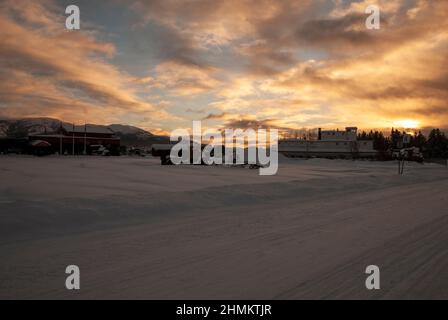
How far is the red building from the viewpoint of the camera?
206 feet

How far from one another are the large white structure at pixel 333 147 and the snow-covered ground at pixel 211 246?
203 feet

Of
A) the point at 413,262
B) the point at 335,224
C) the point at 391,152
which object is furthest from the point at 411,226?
the point at 391,152

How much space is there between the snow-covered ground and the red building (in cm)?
5537

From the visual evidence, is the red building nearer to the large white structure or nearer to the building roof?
the building roof

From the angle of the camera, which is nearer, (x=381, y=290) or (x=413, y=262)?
(x=381, y=290)

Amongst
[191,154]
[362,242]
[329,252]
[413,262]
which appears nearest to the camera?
[413,262]

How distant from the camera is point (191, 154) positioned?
40.3 meters

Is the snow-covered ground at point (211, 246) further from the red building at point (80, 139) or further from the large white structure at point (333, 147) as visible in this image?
the large white structure at point (333, 147)

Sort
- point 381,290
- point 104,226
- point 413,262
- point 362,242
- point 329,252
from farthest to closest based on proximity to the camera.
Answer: point 104,226 < point 362,242 < point 329,252 < point 413,262 < point 381,290

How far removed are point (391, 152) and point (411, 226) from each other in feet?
209

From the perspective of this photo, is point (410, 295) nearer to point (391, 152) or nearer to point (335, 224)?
point (335, 224)

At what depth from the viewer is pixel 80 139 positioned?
67.0 meters

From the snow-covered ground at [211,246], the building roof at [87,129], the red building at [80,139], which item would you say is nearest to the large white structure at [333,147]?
the red building at [80,139]

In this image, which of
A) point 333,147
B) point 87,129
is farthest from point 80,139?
point 333,147
